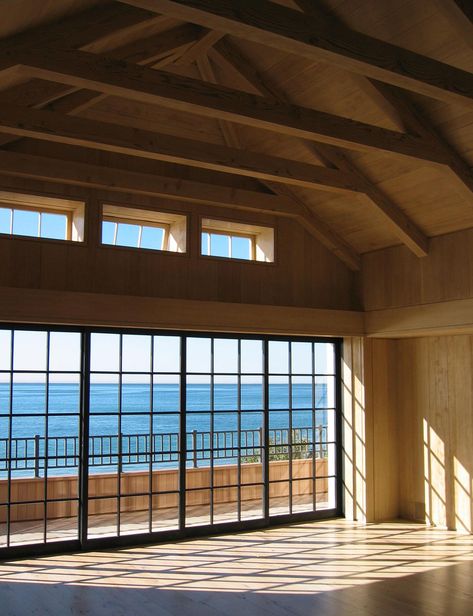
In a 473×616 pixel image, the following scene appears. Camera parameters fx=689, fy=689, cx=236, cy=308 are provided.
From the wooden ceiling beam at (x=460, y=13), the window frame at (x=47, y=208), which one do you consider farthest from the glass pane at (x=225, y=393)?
the wooden ceiling beam at (x=460, y=13)

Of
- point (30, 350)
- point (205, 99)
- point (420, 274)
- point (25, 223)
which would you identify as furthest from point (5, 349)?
point (420, 274)

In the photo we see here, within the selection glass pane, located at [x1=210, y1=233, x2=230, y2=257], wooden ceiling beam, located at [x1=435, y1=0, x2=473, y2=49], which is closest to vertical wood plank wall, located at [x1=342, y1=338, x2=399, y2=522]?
glass pane, located at [x1=210, y1=233, x2=230, y2=257]

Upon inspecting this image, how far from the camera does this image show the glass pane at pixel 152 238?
7278 millimetres

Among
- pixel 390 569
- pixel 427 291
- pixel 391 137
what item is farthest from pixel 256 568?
pixel 391 137

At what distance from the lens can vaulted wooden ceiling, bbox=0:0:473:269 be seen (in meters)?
4.09

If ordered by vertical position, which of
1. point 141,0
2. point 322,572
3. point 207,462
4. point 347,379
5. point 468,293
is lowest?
point 322,572

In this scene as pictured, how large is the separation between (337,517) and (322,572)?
2.28 metres

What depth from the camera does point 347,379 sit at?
27.3 feet

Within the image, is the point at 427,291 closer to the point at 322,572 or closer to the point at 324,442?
the point at 324,442

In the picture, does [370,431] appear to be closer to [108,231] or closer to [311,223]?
[311,223]

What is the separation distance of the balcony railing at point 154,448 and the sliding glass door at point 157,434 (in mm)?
12

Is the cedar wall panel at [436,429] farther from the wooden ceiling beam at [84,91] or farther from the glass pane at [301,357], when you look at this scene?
the wooden ceiling beam at [84,91]

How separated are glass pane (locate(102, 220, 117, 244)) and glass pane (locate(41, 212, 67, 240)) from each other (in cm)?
39

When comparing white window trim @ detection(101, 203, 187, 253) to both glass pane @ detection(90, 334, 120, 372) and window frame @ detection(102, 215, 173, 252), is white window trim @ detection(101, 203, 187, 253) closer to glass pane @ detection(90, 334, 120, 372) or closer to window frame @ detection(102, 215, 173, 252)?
window frame @ detection(102, 215, 173, 252)
